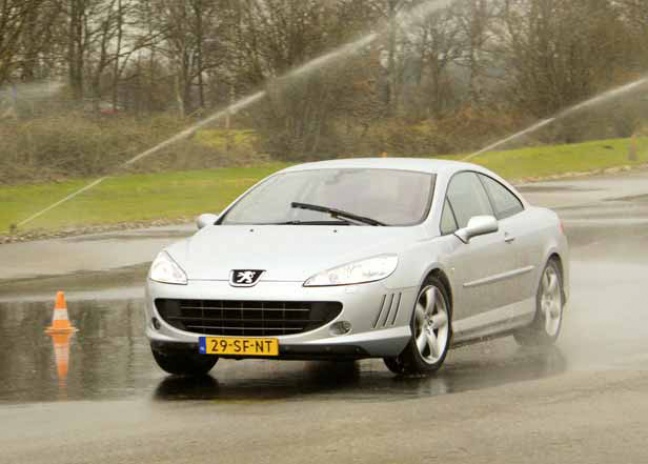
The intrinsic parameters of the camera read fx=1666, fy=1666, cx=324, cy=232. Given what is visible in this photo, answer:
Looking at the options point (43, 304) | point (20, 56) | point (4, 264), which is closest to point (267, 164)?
point (20, 56)

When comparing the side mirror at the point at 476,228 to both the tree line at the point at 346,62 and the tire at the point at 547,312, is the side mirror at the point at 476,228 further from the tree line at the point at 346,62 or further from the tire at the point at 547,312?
the tree line at the point at 346,62

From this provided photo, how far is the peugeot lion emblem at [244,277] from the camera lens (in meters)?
10.3

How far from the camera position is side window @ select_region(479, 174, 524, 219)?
40.5ft

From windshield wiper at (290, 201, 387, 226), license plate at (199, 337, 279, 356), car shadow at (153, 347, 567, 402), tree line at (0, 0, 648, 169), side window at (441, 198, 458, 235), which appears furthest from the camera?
tree line at (0, 0, 648, 169)

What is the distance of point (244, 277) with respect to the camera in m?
10.3

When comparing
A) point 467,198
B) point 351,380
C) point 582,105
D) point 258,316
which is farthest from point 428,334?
point 582,105

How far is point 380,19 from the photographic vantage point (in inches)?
1919

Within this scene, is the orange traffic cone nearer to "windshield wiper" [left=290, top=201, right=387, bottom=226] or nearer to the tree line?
"windshield wiper" [left=290, top=201, right=387, bottom=226]

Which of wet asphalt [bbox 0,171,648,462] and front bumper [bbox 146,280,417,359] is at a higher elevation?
front bumper [bbox 146,280,417,359]

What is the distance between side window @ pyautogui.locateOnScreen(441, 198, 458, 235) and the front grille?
56.4 inches

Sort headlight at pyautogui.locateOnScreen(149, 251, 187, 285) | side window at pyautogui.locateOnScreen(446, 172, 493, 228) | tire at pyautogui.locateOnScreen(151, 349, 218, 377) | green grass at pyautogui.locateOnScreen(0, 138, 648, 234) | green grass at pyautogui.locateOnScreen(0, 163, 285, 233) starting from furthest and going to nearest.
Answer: green grass at pyautogui.locateOnScreen(0, 138, 648, 234) < green grass at pyautogui.locateOnScreen(0, 163, 285, 233) < side window at pyautogui.locateOnScreen(446, 172, 493, 228) < tire at pyautogui.locateOnScreen(151, 349, 218, 377) < headlight at pyautogui.locateOnScreen(149, 251, 187, 285)

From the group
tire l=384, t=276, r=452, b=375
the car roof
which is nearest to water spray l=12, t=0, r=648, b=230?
the car roof

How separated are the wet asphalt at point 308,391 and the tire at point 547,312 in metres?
0.14

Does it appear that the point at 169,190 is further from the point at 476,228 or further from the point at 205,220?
the point at 476,228
